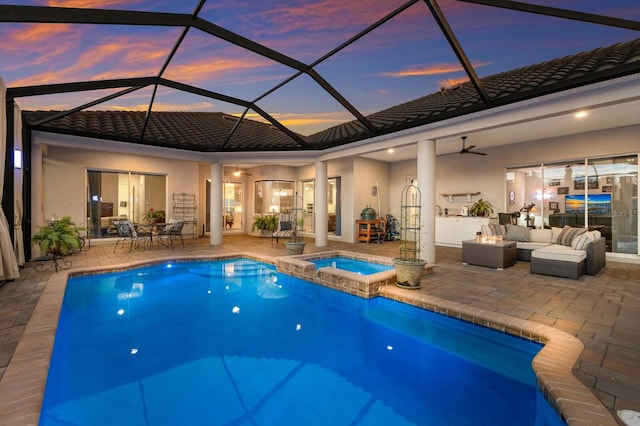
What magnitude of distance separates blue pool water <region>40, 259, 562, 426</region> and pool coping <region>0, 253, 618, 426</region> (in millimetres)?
124

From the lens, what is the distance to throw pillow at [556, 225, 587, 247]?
5936 mm

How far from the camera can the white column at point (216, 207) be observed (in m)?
9.77

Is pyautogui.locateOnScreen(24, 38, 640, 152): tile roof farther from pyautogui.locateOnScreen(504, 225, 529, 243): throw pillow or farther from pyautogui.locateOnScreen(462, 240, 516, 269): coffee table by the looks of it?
pyautogui.locateOnScreen(504, 225, 529, 243): throw pillow

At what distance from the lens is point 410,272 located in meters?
4.57

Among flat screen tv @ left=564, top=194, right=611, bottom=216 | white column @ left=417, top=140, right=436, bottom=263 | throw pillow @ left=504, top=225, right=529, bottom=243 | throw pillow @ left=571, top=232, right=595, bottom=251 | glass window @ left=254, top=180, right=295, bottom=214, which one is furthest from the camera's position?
glass window @ left=254, top=180, right=295, bottom=214

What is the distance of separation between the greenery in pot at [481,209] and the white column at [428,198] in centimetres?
307

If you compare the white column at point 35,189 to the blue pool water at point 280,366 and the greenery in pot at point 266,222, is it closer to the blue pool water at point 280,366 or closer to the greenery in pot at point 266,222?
the blue pool water at point 280,366

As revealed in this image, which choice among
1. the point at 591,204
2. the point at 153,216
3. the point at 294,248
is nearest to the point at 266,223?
the point at 153,216

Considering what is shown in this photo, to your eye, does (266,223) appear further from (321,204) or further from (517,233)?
(517,233)

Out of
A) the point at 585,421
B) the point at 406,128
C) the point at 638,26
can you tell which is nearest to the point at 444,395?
the point at 585,421

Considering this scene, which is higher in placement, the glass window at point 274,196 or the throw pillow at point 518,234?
the glass window at point 274,196

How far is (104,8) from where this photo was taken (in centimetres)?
360

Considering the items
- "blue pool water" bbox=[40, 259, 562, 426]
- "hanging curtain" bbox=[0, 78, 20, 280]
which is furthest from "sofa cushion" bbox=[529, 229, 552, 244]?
"hanging curtain" bbox=[0, 78, 20, 280]

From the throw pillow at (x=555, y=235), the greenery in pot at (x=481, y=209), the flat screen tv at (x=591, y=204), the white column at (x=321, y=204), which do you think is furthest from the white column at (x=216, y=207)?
the flat screen tv at (x=591, y=204)
